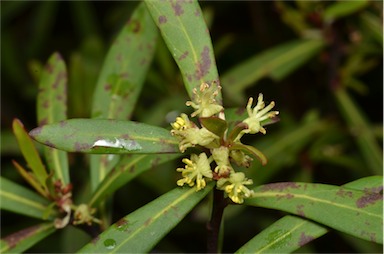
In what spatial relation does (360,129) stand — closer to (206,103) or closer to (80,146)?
(206,103)

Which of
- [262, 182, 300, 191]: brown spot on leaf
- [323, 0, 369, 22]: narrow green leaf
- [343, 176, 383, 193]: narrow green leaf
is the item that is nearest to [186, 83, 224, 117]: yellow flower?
[262, 182, 300, 191]: brown spot on leaf

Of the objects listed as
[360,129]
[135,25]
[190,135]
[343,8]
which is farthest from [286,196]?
[360,129]

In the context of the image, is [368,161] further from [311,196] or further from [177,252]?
[311,196]

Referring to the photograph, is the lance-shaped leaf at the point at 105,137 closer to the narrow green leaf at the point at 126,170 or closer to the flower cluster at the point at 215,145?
the flower cluster at the point at 215,145

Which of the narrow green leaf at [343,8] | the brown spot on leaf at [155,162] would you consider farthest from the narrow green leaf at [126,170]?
the narrow green leaf at [343,8]

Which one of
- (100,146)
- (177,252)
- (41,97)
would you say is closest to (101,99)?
(41,97)

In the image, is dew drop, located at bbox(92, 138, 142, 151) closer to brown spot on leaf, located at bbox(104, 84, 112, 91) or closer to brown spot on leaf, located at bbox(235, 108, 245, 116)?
brown spot on leaf, located at bbox(235, 108, 245, 116)

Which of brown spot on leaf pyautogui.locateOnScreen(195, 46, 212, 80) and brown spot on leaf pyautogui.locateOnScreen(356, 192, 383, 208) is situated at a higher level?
brown spot on leaf pyautogui.locateOnScreen(195, 46, 212, 80)
